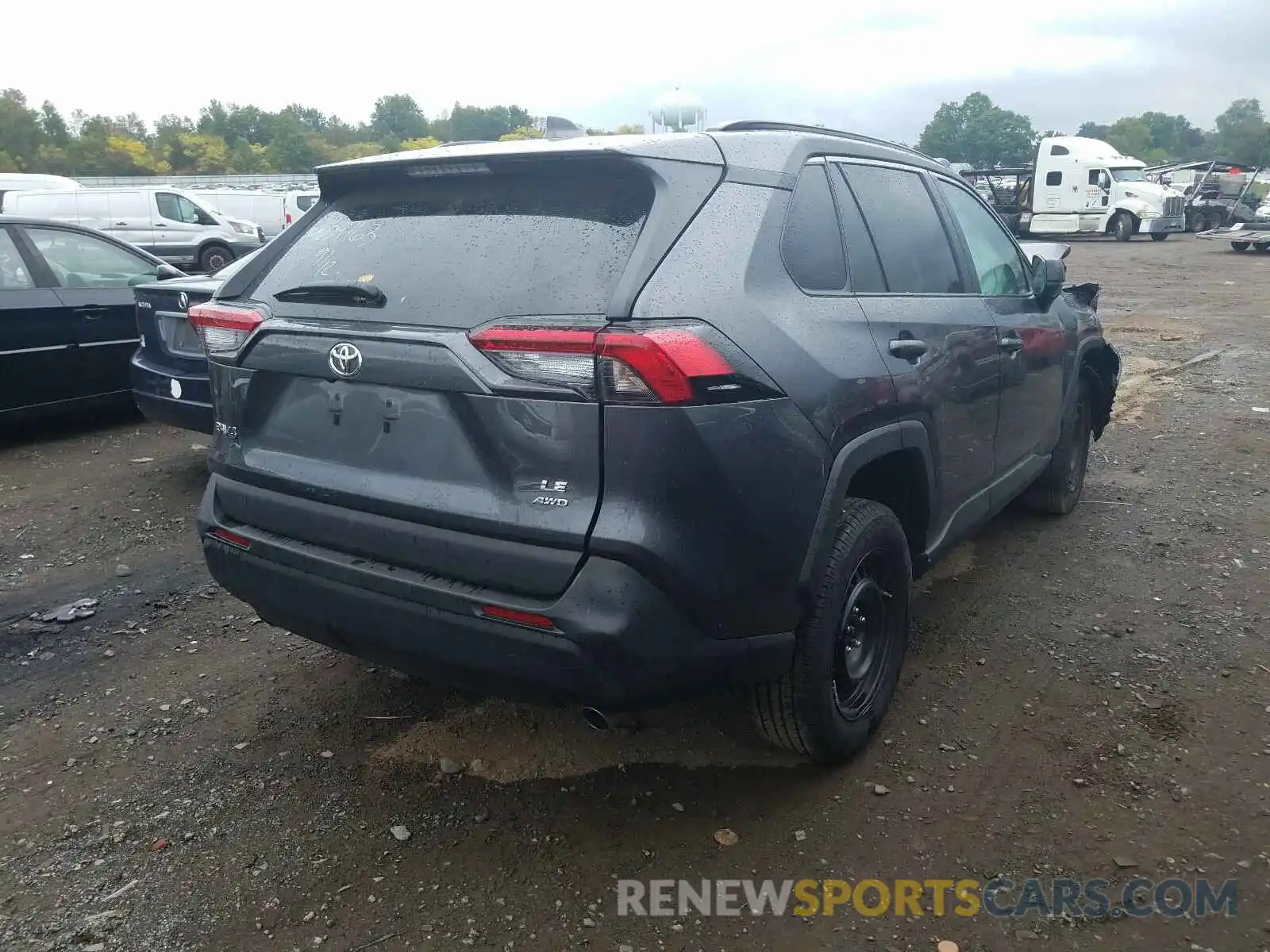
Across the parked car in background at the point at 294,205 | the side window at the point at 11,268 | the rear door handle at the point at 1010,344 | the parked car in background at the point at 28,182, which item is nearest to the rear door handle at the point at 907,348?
the rear door handle at the point at 1010,344

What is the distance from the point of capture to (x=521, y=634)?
2.34 m

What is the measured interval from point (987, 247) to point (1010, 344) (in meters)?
0.52

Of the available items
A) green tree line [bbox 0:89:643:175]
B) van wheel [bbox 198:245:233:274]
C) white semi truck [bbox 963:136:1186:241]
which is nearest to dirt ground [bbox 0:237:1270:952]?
van wheel [bbox 198:245:233:274]

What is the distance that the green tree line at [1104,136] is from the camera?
315 ft

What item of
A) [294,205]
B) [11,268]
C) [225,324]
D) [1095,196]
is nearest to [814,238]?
[225,324]

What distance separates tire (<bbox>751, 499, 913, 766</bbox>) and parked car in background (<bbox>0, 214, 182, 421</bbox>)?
6.03m

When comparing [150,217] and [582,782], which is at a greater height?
[150,217]

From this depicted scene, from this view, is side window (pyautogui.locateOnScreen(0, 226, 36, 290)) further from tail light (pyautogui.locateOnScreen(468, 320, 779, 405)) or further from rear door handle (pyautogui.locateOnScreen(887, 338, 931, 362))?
rear door handle (pyautogui.locateOnScreen(887, 338, 931, 362))

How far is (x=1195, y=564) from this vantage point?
15.6 feet

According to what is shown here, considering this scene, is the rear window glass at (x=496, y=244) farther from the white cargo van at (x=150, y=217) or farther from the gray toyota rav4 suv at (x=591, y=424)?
the white cargo van at (x=150, y=217)

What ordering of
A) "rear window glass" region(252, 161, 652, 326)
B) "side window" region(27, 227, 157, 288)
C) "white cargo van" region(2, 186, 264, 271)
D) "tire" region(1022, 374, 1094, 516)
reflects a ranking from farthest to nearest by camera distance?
"white cargo van" region(2, 186, 264, 271)
"side window" region(27, 227, 157, 288)
"tire" region(1022, 374, 1094, 516)
"rear window glass" region(252, 161, 652, 326)

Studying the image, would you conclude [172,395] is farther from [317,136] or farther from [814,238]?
[317,136]

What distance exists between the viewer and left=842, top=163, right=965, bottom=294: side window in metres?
3.29

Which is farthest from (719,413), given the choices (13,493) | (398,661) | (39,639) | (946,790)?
(13,493)
